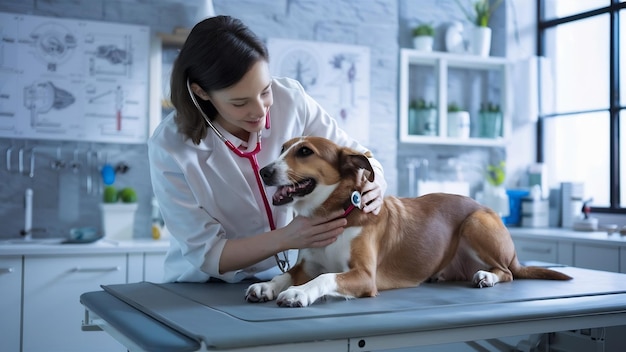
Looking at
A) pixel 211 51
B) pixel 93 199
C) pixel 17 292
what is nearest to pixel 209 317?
pixel 211 51

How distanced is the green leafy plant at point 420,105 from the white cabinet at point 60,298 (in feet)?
7.01

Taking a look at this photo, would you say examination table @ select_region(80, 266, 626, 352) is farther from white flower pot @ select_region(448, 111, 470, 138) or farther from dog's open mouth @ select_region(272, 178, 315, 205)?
white flower pot @ select_region(448, 111, 470, 138)

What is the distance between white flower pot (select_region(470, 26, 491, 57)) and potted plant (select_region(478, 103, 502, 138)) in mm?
375

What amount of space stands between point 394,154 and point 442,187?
0.40 metres

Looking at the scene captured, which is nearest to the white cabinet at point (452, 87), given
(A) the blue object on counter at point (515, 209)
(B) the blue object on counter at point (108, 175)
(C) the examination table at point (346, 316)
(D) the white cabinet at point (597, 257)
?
(A) the blue object on counter at point (515, 209)

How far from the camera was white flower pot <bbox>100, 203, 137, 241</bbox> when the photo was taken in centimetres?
322

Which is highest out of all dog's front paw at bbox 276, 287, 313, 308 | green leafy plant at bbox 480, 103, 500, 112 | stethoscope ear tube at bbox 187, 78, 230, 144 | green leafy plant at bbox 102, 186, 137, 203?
green leafy plant at bbox 480, 103, 500, 112

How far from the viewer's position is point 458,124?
13.1 feet

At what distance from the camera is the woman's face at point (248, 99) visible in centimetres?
161

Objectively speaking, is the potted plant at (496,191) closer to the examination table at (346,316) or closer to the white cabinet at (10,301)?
the examination table at (346,316)

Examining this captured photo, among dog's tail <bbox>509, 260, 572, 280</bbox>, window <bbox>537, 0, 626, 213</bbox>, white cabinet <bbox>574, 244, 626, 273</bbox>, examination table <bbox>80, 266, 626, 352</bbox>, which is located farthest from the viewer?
window <bbox>537, 0, 626, 213</bbox>

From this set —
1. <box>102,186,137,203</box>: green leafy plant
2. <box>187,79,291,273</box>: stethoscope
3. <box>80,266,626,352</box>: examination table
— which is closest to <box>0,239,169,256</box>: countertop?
<box>102,186,137,203</box>: green leafy plant

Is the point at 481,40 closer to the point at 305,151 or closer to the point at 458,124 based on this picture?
the point at 458,124

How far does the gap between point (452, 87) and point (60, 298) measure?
2786 millimetres
